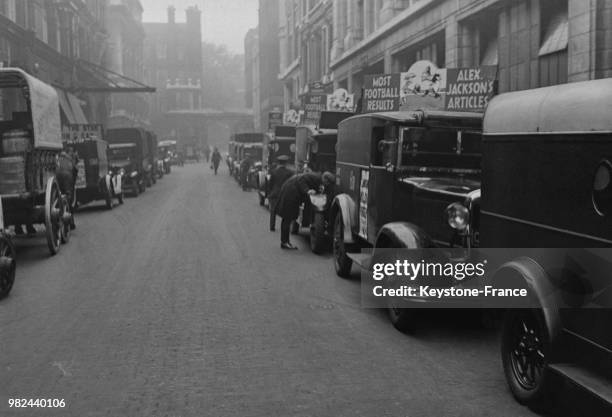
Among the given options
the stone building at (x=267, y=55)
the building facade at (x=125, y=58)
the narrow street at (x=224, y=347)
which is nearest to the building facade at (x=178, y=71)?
the building facade at (x=125, y=58)

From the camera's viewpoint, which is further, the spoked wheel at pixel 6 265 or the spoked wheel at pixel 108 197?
the spoked wheel at pixel 108 197

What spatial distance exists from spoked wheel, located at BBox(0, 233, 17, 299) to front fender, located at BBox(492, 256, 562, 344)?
5835 millimetres

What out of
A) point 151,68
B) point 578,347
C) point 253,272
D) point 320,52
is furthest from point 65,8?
point 151,68

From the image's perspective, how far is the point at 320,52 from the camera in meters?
42.5

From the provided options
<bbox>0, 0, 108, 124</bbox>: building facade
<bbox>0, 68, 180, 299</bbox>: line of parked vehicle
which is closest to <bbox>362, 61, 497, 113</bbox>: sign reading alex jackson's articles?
<bbox>0, 68, 180, 299</bbox>: line of parked vehicle

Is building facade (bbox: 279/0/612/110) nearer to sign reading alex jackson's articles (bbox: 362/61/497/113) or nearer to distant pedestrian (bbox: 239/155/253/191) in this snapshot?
sign reading alex jackson's articles (bbox: 362/61/497/113)

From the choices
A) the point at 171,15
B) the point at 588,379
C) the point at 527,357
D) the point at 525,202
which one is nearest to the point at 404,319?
the point at 527,357

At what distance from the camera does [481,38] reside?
746 inches

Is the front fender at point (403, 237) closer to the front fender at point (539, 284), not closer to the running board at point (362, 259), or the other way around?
the running board at point (362, 259)

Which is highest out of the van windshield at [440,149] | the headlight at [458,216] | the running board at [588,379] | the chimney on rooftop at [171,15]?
the chimney on rooftop at [171,15]

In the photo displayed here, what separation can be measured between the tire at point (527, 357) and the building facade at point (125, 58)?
52.3 meters

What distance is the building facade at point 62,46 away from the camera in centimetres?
2875

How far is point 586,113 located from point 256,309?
4398 millimetres

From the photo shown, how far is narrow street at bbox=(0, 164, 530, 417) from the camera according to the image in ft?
15.7
